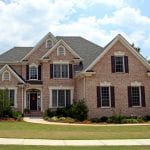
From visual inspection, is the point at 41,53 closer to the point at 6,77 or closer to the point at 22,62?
the point at 22,62

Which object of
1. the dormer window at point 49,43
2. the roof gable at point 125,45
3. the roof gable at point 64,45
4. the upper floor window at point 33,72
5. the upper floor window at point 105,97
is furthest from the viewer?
the dormer window at point 49,43

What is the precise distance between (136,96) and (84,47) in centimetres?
1066

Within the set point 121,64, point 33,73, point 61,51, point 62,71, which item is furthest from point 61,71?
point 121,64

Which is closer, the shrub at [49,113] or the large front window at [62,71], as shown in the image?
the shrub at [49,113]

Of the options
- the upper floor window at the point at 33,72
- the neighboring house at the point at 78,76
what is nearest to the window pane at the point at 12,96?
the neighboring house at the point at 78,76

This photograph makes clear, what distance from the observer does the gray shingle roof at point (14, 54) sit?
134 ft

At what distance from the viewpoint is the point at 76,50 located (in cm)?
4100

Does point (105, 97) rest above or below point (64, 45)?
below

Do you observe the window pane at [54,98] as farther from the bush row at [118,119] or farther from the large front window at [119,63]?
the large front window at [119,63]

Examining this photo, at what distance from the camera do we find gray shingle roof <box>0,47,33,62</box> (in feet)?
134

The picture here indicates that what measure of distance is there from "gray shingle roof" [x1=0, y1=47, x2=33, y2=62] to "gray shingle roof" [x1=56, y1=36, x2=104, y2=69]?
4853 millimetres

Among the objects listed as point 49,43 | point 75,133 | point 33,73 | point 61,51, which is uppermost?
point 49,43

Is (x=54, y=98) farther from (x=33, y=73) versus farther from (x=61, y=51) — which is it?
(x=61, y=51)

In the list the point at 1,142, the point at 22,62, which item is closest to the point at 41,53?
the point at 22,62
